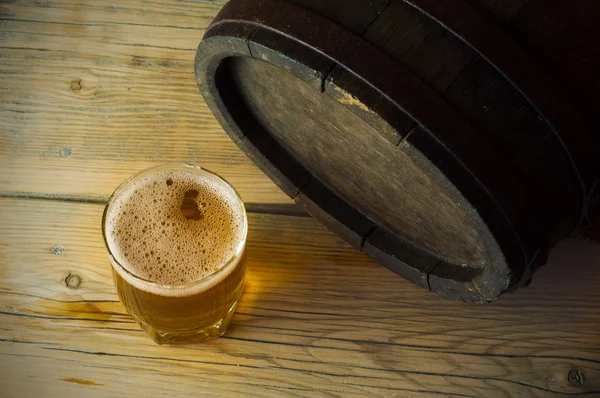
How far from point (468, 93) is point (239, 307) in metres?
0.71

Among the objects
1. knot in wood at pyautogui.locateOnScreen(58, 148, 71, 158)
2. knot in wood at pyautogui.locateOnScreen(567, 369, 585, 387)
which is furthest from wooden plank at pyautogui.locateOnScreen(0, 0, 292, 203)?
knot in wood at pyautogui.locateOnScreen(567, 369, 585, 387)

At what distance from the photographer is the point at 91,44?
1.97 metres

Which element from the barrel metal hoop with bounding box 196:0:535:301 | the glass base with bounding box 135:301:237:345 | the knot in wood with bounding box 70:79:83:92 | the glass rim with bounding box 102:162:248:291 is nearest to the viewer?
the barrel metal hoop with bounding box 196:0:535:301

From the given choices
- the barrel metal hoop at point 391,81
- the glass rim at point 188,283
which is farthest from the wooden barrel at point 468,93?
the glass rim at point 188,283

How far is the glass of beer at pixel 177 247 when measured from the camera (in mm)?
1379

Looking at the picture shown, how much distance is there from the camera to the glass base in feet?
4.99

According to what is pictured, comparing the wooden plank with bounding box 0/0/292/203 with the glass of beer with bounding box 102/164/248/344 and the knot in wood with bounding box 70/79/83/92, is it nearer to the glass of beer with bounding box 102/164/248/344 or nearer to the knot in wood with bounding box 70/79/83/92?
the knot in wood with bounding box 70/79/83/92

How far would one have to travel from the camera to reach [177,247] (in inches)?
56.2

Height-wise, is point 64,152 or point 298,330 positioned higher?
point 298,330

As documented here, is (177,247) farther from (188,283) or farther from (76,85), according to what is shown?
(76,85)

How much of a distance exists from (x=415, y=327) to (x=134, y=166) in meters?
0.75

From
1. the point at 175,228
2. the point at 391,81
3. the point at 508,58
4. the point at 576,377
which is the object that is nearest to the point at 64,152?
the point at 175,228

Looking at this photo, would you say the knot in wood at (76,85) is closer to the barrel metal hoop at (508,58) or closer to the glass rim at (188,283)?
the glass rim at (188,283)

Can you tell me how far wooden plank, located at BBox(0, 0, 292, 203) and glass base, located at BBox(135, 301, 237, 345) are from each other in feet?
1.08
